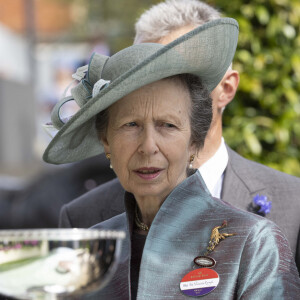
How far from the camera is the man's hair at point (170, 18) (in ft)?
9.71

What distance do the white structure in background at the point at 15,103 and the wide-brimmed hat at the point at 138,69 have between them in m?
7.71

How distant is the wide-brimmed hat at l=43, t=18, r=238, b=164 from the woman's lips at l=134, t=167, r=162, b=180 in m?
0.22

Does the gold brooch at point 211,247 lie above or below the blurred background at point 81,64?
above

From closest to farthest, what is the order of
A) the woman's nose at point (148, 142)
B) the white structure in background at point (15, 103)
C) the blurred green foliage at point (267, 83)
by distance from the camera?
the woman's nose at point (148, 142), the blurred green foliage at point (267, 83), the white structure in background at point (15, 103)

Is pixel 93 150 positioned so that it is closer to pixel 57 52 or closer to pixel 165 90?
pixel 165 90

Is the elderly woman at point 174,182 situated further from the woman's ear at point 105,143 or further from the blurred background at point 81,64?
the blurred background at point 81,64

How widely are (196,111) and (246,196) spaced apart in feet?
2.64

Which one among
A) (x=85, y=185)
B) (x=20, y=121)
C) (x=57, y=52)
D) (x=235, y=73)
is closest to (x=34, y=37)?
(x=57, y=52)

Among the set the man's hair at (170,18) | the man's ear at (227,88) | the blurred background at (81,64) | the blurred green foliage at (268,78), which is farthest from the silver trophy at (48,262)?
the blurred green foliage at (268,78)

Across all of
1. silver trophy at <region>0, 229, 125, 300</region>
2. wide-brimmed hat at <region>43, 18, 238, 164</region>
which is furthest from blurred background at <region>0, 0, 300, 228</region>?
silver trophy at <region>0, 229, 125, 300</region>

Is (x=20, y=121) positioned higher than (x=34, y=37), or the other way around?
(x=34, y=37)

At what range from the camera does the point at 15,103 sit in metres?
10.2

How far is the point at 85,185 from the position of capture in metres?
4.86

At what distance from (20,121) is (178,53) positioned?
29.0ft
